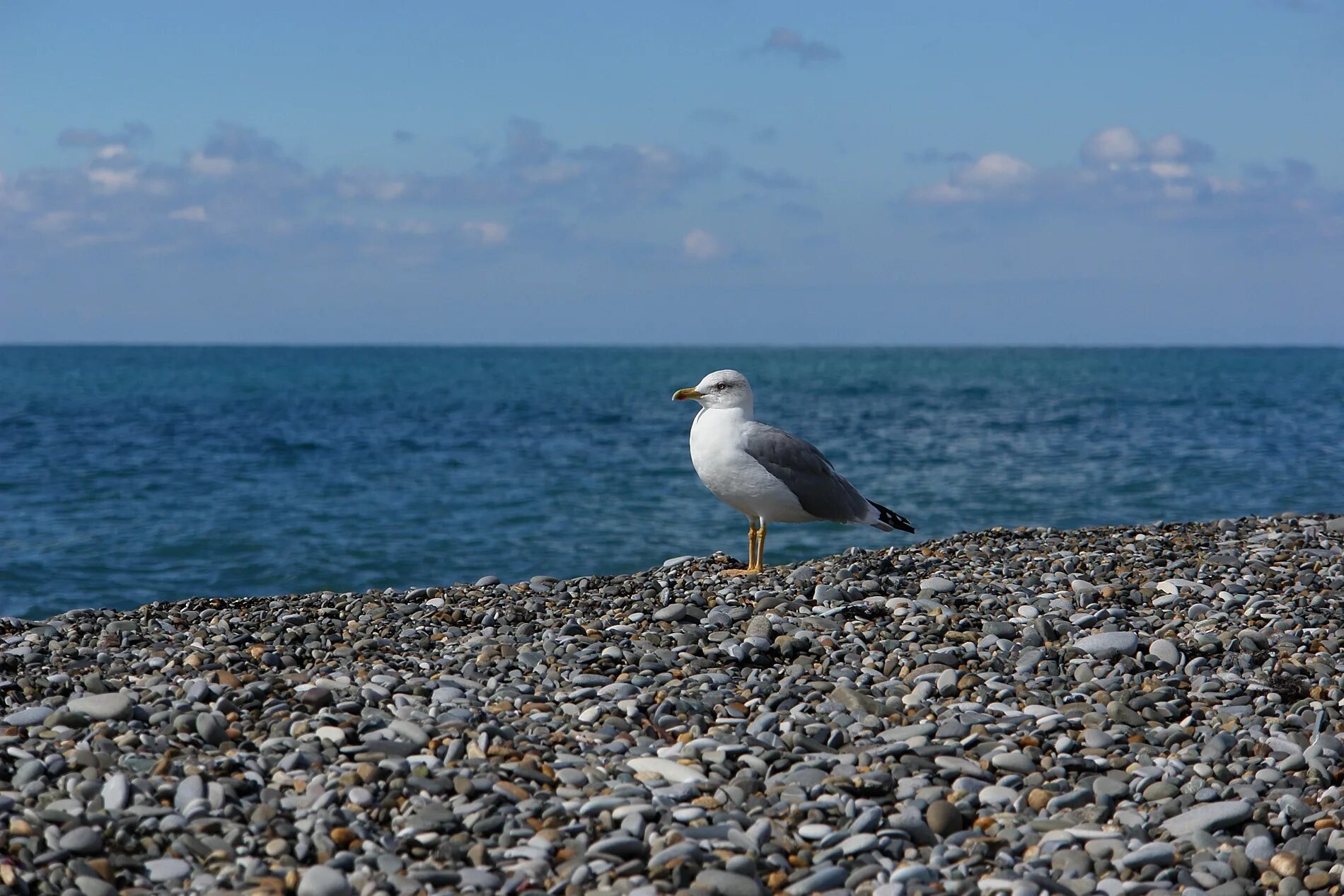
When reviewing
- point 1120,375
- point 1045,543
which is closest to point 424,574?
point 1045,543

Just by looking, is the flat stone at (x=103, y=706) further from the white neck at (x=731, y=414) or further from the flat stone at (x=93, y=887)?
the white neck at (x=731, y=414)

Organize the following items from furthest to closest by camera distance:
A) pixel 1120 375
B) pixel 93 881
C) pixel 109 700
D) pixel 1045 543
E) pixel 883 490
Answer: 1. pixel 1120 375
2. pixel 883 490
3. pixel 1045 543
4. pixel 109 700
5. pixel 93 881

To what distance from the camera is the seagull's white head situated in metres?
7.69

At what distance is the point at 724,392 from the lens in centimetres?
771

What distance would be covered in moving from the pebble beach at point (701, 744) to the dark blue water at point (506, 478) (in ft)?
20.4

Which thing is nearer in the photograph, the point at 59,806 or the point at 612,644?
the point at 59,806

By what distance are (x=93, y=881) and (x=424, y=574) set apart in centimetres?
889

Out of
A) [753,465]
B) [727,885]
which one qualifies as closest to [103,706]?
[727,885]

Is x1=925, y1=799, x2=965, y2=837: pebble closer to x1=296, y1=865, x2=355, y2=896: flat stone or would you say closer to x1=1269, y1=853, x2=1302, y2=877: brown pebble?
x1=1269, y1=853, x2=1302, y2=877: brown pebble

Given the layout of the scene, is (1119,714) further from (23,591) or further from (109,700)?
(23,591)

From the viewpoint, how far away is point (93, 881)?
339 centimetres

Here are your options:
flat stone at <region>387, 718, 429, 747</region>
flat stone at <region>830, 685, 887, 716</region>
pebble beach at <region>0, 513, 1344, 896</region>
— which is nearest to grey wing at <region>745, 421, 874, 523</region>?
pebble beach at <region>0, 513, 1344, 896</region>

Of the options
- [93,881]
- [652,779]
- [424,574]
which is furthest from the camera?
[424,574]

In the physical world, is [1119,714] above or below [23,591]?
above
